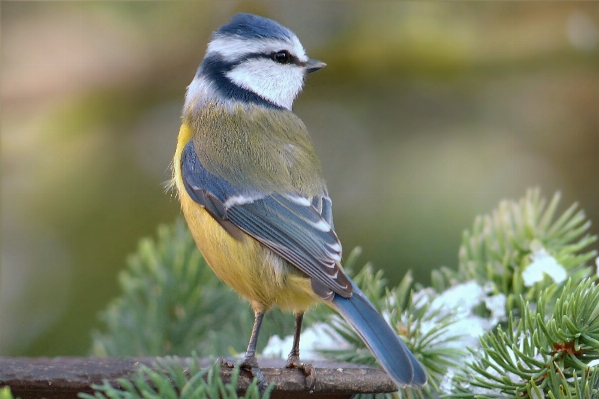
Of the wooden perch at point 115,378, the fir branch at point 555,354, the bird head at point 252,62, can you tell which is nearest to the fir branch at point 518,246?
the fir branch at point 555,354

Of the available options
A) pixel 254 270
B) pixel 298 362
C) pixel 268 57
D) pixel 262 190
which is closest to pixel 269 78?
pixel 268 57

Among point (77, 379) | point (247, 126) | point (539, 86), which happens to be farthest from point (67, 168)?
point (539, 86)

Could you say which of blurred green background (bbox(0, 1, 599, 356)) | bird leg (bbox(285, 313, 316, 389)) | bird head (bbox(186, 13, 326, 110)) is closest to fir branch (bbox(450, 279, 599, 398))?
bird leg (bbox(285, 313, 316, 389))

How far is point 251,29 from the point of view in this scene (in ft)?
4.02

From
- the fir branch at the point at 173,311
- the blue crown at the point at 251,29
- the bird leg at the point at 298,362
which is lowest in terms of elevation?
the fir branch at the point at 173,311

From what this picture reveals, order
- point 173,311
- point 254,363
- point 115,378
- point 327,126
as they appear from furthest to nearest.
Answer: point 327,126
point 173,311
point 254,363
point 115,378

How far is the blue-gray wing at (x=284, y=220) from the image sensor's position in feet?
2.98

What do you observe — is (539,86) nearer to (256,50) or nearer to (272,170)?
(256,50)

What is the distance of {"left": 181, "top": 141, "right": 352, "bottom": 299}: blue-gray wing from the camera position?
0.91 meters

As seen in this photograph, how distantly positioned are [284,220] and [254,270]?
3.3 inches

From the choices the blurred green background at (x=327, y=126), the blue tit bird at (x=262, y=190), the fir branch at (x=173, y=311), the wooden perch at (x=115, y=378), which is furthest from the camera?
the blurred green background at (x=327, y=126)

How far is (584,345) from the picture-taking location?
0.72 meters

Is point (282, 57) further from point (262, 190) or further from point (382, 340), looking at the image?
point (382, 340)

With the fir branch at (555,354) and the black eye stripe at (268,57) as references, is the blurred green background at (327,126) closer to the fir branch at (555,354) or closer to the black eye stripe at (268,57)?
the black eye stripe at (268,57)
